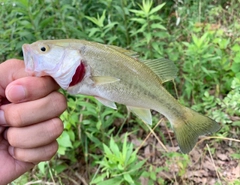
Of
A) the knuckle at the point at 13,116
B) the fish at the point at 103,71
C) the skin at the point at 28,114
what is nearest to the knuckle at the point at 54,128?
the skin at the point at 28,114

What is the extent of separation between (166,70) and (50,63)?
1.40ft

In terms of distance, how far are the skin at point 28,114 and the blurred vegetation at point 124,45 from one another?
0.76 m

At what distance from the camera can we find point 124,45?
3129 millimetres

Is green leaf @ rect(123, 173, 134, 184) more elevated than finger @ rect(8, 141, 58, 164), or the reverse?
finger @ rect(8, 141, 58, 164)

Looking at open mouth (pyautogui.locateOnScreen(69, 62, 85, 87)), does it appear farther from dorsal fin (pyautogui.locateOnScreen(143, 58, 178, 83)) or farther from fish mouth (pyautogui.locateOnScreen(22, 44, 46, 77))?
dorsal fin (pyautogui.locateOnScreen(143, 58, 178, 83))

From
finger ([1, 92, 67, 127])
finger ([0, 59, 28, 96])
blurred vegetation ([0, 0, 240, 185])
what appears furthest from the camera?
blurred vegetation ([0, 0, 240, 185])

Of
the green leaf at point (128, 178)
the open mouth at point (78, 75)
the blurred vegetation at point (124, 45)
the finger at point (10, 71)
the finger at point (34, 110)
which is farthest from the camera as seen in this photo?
the blurred vegetation at point (124, 45)

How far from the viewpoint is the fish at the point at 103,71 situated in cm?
113

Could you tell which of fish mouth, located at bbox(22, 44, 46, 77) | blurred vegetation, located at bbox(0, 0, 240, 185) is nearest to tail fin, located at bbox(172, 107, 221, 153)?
fish mouth, located at bbox(22, 44, 46, 77)

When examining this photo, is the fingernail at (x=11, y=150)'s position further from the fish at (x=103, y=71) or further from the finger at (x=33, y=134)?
the fish at (x=103, y=71)

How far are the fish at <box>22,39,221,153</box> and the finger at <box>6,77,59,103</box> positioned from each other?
0.13 feet

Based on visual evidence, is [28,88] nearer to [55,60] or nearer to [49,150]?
[55,60]

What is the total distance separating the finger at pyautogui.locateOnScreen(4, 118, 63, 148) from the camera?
1.28 meters

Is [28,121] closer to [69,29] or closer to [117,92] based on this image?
[117,92]
